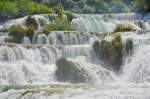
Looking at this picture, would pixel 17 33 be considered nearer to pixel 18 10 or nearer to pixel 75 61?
pixel 75 61

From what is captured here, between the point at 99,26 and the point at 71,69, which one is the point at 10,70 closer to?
the point at 71,69

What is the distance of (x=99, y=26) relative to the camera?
37906 mm

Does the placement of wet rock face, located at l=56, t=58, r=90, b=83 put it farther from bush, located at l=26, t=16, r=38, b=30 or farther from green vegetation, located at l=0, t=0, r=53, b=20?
green vegetation, located at l=0, t=0, r=53, b=20

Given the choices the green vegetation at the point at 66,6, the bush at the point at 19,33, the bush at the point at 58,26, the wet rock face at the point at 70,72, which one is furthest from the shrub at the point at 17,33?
the green vegetation at the point at 66,6

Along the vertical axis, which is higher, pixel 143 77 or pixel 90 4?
pixel 90 4

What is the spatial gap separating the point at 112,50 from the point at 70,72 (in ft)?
12.3

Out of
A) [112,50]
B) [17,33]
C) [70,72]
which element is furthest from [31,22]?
[70,72]

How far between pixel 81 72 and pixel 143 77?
9.51ft

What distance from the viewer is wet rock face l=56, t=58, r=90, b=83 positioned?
22.7 metres

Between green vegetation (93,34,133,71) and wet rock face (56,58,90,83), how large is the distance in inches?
113

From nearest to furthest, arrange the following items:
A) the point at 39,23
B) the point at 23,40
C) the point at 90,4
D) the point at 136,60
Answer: the point at 136,60 < the point at 23,40 < the point at 39,23 < the point at 90,4

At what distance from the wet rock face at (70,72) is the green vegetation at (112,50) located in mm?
2880

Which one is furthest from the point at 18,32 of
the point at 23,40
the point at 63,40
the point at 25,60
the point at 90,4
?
the point at 90,4

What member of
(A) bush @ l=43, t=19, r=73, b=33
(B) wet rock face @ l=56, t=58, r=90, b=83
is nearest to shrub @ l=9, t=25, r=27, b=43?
(A) bush @ l=43, t=19, r=73, b=33
